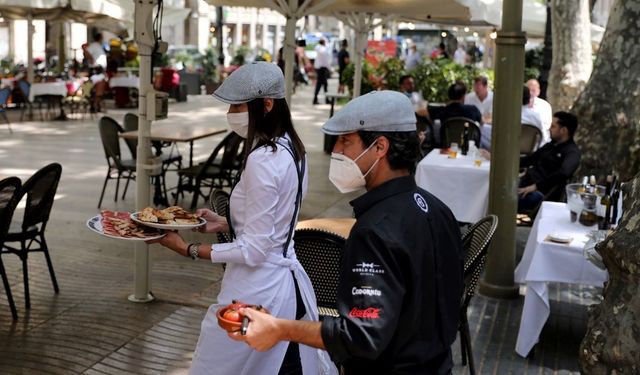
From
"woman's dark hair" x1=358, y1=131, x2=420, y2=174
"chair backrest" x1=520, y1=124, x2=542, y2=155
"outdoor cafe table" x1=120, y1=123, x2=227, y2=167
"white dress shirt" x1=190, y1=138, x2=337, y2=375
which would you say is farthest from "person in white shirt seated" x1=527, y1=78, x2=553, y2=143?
"woman's dark hair" x1=358, y1=131, x2=420, y2=174

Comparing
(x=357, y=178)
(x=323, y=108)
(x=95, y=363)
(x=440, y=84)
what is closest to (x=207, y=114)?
(x=323, y=108)

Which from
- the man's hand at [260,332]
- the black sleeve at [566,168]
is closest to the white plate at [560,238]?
the black sleeve at [566,168]

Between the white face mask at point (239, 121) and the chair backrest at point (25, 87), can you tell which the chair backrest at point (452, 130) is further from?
the chair backrest at point (25, 87)

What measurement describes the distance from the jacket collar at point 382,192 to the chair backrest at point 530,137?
860cm

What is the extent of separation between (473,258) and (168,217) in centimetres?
196

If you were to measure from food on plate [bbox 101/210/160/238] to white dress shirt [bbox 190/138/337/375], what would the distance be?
0.46m

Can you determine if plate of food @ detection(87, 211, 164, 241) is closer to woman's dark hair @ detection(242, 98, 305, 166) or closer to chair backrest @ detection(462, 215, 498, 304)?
woman's dark hair @ detection(242, 98, 305, 166)

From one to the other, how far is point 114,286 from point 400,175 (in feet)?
16.2

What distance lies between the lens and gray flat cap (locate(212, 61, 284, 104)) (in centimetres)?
326

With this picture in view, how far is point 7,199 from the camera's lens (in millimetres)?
5684

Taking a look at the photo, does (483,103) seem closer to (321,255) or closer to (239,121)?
(321,255)

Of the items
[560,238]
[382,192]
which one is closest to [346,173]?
[382,192]

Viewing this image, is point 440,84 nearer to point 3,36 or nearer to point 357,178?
point 357,178

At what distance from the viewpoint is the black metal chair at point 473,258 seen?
4.82 m
